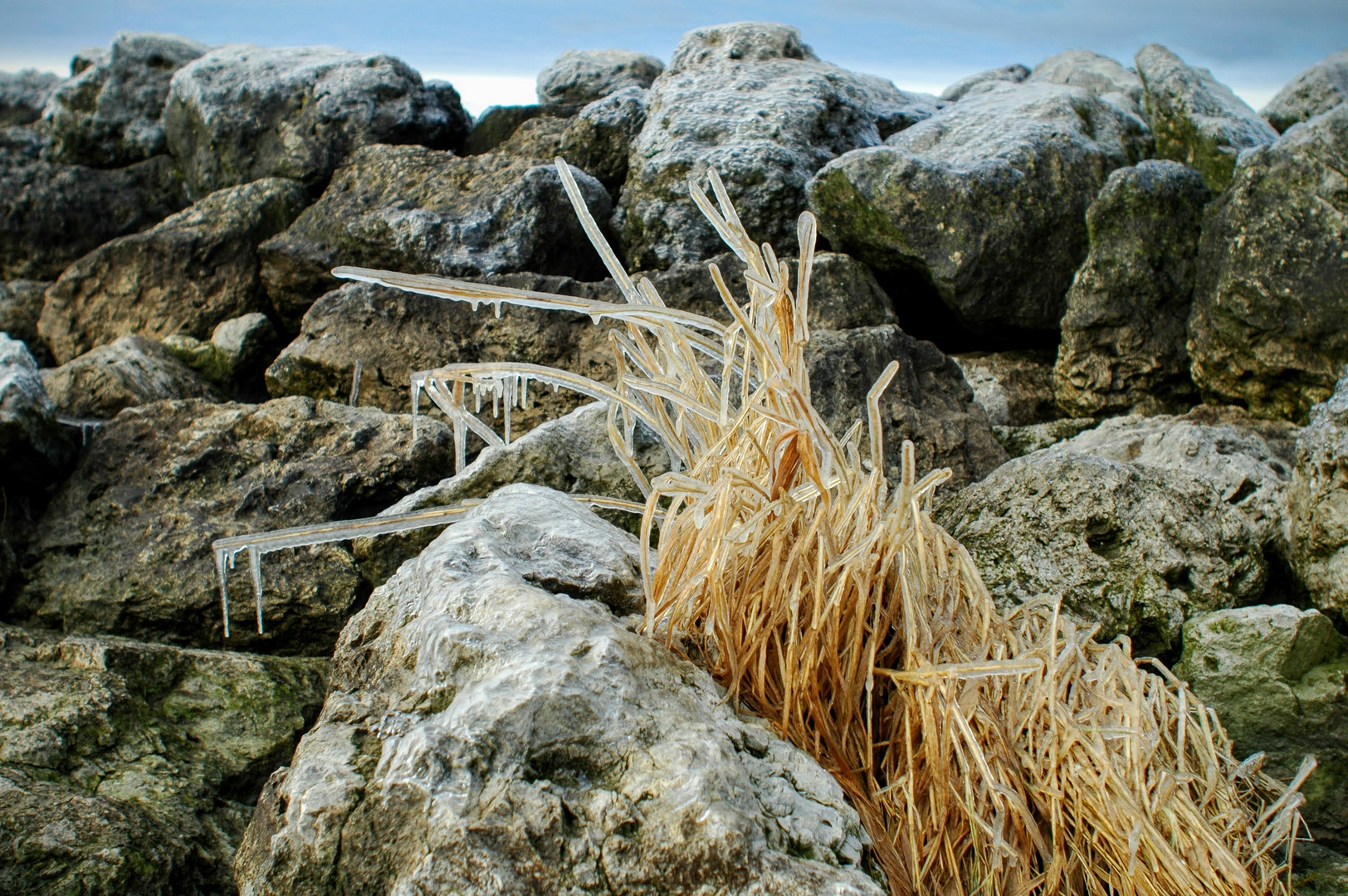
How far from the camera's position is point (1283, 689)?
2.25 meters

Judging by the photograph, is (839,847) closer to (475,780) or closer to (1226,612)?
(475,780)

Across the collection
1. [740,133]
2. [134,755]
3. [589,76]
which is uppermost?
[589,76]

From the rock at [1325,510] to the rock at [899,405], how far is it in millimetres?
930

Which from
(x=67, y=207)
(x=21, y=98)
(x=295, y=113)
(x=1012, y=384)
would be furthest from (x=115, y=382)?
(x=21, y=98)

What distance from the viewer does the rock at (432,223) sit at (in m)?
4.84

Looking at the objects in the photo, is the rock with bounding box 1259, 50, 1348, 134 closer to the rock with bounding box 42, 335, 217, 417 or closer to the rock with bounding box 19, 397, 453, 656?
the rock with bounding box 19, 397, 453, 656

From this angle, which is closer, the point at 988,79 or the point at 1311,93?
the point at 1311,93

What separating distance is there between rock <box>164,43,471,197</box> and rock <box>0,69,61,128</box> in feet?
10.9

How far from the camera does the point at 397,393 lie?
173 inches

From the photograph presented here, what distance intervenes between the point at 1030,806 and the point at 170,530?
108 inches

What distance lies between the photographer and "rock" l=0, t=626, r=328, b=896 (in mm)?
1775

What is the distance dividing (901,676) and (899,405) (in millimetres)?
1840

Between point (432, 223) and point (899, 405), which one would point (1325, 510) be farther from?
point (432, 223)

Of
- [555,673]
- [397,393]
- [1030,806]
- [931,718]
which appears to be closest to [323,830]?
[555,673]
